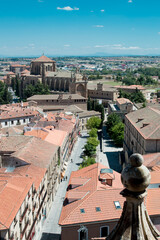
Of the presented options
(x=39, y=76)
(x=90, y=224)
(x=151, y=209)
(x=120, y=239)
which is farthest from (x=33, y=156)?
(x=39, y=76)

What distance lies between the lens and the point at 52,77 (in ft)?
390

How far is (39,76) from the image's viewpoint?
12125 centimetres

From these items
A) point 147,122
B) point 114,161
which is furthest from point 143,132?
point 114,161

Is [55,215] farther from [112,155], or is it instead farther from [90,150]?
[112,155]

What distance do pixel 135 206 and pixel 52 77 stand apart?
383 ft

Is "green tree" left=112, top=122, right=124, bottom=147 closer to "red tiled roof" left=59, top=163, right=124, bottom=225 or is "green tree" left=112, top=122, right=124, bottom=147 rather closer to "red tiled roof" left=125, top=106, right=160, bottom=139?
"red tiled roof" left=125, top=106, right=160, bottom=139

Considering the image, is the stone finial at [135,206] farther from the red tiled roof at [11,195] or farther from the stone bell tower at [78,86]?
the stone bell tower at [78,86]

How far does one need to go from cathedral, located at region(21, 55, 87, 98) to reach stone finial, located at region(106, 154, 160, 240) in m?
98.5

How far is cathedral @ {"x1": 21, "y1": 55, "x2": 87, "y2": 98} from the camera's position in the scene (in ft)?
341

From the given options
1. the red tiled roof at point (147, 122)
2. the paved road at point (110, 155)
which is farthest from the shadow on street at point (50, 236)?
the paved road at point (110, 155)

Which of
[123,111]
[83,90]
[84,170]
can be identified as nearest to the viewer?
[84,170]

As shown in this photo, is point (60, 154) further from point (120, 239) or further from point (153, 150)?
point (120, 239)

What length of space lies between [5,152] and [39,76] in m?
90.3

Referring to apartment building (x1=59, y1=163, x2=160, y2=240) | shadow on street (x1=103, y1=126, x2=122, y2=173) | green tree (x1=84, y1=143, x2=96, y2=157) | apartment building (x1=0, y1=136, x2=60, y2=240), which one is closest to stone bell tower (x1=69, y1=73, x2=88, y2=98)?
shadow on street (x1=103, y1=126, x2=122, y2=173)
